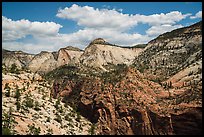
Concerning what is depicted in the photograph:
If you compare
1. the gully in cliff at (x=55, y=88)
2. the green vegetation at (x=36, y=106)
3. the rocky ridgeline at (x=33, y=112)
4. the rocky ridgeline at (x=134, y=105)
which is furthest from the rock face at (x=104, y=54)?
the green vegetation at (x=36, y=106)

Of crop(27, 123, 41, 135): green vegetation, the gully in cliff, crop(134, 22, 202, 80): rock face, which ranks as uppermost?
crop(134, 22, 202, 80): rock face

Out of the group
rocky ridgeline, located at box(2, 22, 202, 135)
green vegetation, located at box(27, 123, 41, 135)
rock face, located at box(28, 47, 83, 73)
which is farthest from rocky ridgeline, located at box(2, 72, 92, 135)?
rock face, located at box(28, 47, 83, 73)

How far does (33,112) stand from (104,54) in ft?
229

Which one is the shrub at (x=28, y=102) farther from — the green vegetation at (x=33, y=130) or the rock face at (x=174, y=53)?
the rock face at (x=174, y=53)

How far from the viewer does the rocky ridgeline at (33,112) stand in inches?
922

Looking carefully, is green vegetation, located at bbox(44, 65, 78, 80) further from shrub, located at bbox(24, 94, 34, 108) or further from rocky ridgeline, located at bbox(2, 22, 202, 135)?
shrub, located at bbox(24, 94, 34, 108)

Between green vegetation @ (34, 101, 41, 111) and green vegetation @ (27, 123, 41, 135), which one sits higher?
green vegetation @ (34, 101, 41, 111)

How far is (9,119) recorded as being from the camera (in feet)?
73.6

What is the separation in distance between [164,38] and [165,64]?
73.2ft

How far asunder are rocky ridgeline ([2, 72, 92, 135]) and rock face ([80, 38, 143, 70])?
175 ft

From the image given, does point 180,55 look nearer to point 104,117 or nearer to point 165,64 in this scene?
point 165,64

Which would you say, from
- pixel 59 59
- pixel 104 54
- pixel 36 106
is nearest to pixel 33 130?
pixel 36 106

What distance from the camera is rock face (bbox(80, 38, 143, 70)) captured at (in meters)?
91.6

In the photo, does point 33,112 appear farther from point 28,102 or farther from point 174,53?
point 174,53
